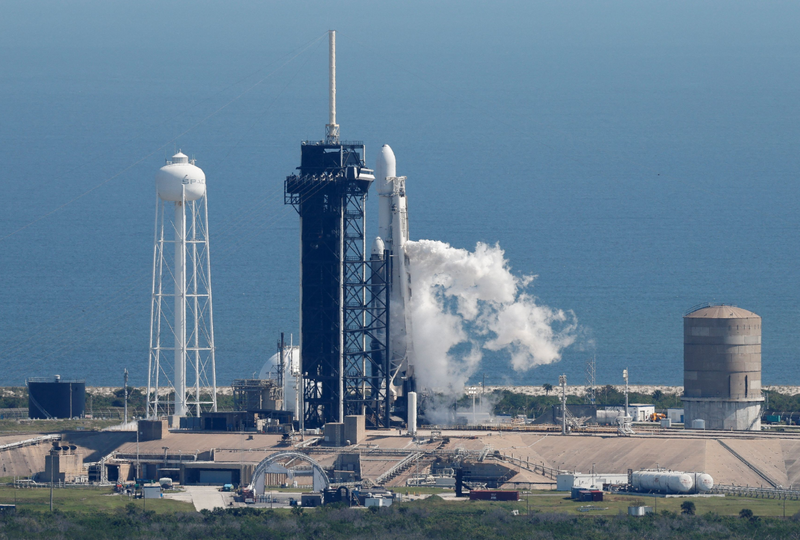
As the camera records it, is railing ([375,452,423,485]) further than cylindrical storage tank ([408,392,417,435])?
No

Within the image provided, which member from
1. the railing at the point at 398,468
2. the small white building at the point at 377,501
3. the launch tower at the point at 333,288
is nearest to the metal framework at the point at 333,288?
the launch tower at the point at 333,288

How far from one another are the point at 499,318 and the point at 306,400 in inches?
630

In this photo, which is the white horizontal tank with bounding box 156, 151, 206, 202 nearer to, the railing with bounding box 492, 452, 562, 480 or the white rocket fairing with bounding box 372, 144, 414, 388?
the white rocket fairing with bounding box 372, 144, 414, 388

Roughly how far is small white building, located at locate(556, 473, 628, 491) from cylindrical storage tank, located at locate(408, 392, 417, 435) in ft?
53.5

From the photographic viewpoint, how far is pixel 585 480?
105 m

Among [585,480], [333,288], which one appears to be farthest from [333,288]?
[585,480]

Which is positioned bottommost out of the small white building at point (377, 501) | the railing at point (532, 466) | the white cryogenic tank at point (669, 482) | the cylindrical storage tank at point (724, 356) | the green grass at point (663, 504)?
the green grass at point (663, 504)

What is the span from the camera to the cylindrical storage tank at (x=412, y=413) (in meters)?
119

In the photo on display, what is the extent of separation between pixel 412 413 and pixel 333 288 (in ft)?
34.9

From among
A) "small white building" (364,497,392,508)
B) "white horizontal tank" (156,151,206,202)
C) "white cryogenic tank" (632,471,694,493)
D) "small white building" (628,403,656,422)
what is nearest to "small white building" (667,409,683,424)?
"small white building" (628,403,656,422)

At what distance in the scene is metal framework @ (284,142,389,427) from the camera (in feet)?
400

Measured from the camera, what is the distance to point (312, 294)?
123 meters

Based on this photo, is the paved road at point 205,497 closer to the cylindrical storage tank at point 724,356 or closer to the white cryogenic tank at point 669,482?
the white cryogenic tank at point 669,482

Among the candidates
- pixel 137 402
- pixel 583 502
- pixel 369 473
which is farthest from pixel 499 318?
pixel 137 402
